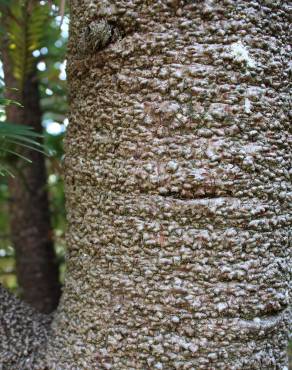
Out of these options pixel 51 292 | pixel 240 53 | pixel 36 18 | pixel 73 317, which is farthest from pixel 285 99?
pixel 51 292

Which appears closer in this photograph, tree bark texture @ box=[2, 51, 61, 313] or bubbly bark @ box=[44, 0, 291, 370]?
bubbly bark @ box=[44, 0, 291, 370]

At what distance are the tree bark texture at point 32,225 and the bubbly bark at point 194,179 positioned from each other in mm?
706

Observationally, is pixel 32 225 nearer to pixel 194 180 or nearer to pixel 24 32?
pixel 24 32

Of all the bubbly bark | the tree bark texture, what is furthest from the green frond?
the bubbly bark

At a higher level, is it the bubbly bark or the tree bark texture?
the bubbly bark

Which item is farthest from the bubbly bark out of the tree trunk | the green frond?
the green frond

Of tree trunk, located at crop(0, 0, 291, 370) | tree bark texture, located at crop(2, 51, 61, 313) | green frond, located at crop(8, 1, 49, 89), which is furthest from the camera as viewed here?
tree bark texture, located at crop(2, 51, 61, 313)

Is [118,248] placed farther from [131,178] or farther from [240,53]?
[240,53]

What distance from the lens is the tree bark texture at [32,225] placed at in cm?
132

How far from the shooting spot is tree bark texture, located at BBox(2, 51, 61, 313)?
132 cm

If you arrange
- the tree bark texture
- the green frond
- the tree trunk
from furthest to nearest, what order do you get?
the tree bark texture, the green frond, the tree trunk

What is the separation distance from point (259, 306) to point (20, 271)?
0.88 metres

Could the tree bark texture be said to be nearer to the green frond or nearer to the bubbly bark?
the green frond

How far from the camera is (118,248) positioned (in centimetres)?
66
